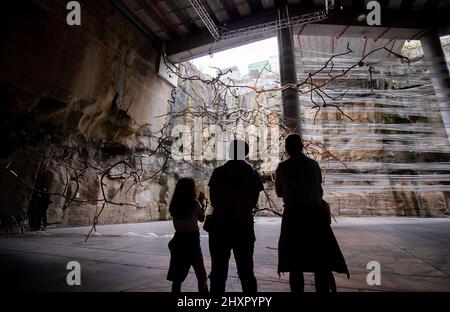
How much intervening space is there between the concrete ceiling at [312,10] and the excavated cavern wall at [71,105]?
3.31ft

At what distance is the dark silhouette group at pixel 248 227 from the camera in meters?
1.54

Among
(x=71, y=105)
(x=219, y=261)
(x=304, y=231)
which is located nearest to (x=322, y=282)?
(x=304, y=231)

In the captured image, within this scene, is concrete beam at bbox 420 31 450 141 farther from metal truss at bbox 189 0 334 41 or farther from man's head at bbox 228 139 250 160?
man's head at bbox 228 139 250 160

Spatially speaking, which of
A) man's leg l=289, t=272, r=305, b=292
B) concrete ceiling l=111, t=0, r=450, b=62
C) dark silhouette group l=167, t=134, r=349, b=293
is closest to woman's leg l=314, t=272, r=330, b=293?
dark silhouette group l=167, t=134, r=349, b=293

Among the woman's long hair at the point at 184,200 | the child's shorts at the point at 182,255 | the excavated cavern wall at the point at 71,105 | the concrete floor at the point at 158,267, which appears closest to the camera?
the child's shorts at the point at 182,255

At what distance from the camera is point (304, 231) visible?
5.30ft

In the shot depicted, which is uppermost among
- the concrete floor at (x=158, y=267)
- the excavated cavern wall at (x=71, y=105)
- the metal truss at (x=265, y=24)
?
the metal truss at (x=265, y=24)

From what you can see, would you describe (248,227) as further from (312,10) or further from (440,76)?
(440,76)

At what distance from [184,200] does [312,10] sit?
8.09 m

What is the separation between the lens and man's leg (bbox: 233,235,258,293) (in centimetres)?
150

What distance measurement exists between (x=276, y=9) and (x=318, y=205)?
791cm

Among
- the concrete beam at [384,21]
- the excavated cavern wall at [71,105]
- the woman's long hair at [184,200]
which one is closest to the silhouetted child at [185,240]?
the woman's long hair at [184,200]

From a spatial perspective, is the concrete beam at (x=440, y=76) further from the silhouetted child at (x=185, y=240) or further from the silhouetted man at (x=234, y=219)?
the silhouetted child at (x=185, y=240)
